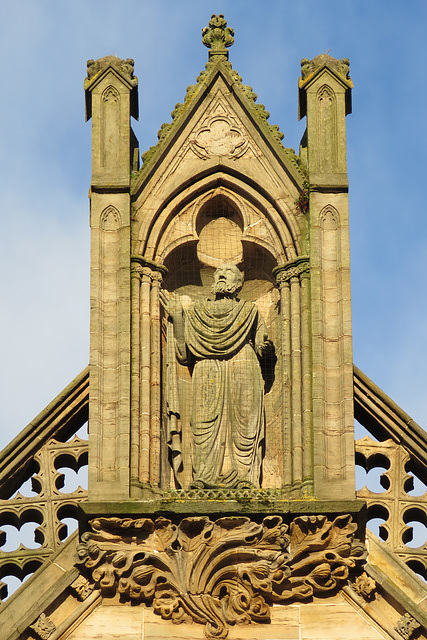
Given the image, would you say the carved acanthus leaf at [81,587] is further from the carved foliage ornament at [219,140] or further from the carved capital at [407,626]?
the carved foliage ornament at [219,140]

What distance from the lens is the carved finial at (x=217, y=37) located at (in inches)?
1174

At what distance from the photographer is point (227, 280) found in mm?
28594

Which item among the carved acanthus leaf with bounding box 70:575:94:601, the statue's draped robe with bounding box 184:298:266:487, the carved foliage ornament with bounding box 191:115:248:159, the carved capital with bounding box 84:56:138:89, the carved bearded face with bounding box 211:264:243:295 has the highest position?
the carved capital with bounding box 84:56:138:89

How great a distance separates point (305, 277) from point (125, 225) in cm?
216

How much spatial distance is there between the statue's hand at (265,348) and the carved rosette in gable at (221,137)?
237 centimetres

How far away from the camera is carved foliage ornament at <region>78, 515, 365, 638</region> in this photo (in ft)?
85.4

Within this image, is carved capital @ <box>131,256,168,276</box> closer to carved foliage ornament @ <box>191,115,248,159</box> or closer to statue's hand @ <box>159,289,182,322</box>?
statue's hand @ <box>159,289,182,322</box>

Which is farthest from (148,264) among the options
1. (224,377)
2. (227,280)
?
(224,377)

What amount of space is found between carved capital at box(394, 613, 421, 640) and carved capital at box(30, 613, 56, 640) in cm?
367

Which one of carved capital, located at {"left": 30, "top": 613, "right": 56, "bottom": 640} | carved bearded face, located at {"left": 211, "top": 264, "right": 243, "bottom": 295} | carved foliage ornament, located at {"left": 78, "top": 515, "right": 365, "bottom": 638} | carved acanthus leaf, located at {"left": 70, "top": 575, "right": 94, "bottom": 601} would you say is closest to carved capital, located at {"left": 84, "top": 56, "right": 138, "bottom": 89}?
carved bearded face, located at {"left": 211, "top": 264, "right": 243, "bottom": 295}

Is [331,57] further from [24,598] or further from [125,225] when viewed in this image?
[24,598]

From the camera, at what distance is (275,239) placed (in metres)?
28.8

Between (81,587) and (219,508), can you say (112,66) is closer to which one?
(219,508)

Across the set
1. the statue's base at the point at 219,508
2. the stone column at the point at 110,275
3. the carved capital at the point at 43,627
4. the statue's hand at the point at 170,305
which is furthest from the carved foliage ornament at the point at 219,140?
the carved capital at the point at 43,627
